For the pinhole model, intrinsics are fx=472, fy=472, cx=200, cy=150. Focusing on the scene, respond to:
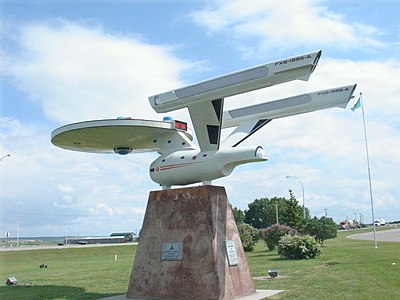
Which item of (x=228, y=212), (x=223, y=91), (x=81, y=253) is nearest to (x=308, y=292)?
(x=228, y=212)

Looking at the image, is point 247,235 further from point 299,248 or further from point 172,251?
point 172,251

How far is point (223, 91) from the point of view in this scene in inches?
499

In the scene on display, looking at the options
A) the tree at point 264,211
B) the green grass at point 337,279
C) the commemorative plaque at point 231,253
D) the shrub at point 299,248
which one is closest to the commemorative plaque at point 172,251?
the commemorative plaque at point 231,253

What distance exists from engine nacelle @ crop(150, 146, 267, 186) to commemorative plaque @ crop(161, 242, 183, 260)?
201cm

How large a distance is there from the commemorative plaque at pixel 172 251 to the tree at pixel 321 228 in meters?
24.7

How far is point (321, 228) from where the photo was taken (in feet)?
120

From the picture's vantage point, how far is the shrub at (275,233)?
32472mm

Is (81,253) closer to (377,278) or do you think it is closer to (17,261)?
(17,261)

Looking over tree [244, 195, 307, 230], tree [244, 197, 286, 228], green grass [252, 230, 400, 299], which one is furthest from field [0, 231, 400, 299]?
tree [244, 197, 286, 228]

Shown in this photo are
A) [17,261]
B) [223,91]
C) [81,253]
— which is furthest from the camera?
[81,253]

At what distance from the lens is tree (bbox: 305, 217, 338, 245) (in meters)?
36.4

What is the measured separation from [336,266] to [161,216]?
413 inches

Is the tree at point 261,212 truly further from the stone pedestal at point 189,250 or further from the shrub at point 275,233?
the stone pedestal at point 189,250

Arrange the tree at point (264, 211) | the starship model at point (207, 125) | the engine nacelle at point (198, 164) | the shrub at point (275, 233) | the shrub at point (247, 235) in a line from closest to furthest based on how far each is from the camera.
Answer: the starship model at point (207, 125)
the engine nacelle at point (198, 164)
the shrub at point (275, 233)
the shrub at point (247, 235)
the tree at point (264, 211)
